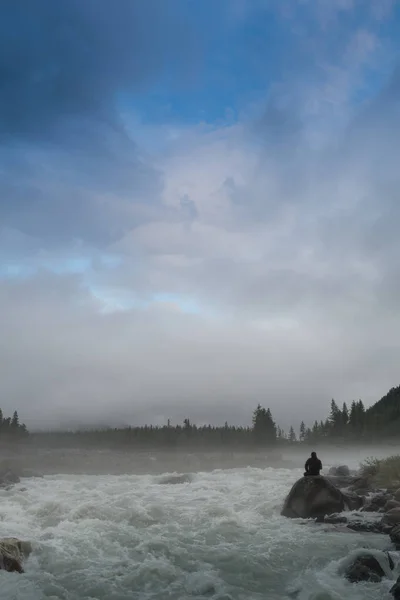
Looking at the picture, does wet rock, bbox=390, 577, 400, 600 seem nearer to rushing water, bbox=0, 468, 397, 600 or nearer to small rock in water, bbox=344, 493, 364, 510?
rushing water, bbox=0, 468, 397, 600

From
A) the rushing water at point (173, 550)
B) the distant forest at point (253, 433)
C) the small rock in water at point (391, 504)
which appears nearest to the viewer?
the rushing water at point (173, 550)

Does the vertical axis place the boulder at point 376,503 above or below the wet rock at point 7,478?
above

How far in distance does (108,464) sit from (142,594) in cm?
6443

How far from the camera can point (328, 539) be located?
18.1m

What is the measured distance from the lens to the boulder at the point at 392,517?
19212 millimetres

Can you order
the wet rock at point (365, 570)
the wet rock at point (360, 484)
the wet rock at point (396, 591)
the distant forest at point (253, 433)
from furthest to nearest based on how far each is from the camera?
the distant forest at point (253, 433)
the wet rock at point (360, 484)
the wet rock at point (365, 570)
the wet rock at point (396, 591)

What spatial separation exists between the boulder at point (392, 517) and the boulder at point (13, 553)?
14400 mm

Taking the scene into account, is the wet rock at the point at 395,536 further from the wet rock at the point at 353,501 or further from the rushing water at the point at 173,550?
the wet rock at the point at 353,501

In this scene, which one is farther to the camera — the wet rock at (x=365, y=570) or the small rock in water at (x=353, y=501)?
the small rock in water at (x=353, y=501)

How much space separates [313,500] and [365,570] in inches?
378

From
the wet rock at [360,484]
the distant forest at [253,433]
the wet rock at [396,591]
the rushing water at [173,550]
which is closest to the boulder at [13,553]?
the rushing water at [173,550]

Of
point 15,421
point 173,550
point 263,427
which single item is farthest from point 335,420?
point 173,550

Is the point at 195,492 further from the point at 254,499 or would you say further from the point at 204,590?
the point at 204,590

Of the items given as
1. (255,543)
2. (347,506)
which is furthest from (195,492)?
(255,543)
